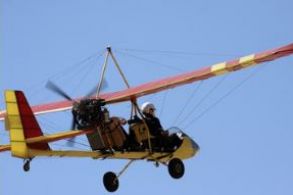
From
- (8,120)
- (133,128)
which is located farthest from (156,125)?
(8,120)

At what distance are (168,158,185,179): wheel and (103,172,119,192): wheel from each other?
163cm

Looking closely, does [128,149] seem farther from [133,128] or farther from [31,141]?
[31,141]

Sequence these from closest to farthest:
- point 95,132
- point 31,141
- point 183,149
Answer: point 31,141 < point 95,132 < point 183,149

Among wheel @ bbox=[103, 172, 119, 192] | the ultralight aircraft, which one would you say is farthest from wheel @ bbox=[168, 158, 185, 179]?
wheel @ bbox=[103, 172, 119, 192]

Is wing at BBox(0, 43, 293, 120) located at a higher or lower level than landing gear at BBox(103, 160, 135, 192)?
higher

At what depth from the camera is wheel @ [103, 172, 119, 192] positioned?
2926 centimetres

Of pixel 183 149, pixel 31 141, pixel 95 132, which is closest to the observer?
pixel 31 141

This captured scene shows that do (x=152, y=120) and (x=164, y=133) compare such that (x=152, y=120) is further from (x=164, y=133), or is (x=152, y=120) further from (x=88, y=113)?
(x=88, y=113)

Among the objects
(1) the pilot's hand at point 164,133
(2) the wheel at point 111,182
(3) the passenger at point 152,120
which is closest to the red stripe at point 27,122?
(2) the wheel at point 111,182

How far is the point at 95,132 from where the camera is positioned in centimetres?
2800

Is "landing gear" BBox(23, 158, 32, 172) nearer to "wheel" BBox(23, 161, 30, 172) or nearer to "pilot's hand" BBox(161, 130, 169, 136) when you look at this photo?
"wheel" BBox(23, 161, 30, 172)

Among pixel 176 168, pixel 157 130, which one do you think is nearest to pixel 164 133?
pixel 157 130

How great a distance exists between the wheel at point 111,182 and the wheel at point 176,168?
163 cm

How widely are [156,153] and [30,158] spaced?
14.8 ft
